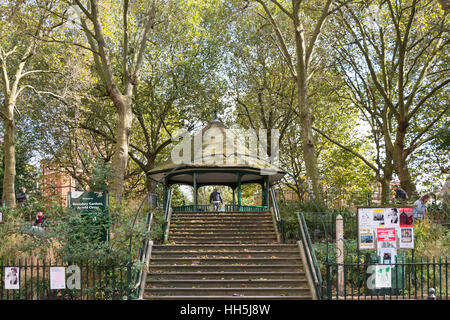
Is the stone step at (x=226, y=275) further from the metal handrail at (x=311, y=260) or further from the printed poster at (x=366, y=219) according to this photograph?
the printed poster at (x=366, y=219)

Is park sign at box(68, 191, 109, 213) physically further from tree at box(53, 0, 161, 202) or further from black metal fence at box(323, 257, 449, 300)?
black metal fence at box(323, 257, 449, 300)

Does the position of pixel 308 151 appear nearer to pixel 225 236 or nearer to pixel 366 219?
pixel 225 236

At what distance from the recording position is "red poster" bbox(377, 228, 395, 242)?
11586mm

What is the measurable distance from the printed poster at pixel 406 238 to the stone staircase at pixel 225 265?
9.28 ft

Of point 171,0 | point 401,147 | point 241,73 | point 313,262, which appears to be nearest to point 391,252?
point 313,262

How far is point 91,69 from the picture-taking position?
27.3 metres

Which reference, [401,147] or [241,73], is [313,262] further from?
[241,73]

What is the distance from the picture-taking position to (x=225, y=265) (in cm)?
1412

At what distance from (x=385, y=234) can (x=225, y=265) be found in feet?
16.3

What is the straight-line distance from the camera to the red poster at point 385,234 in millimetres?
11586

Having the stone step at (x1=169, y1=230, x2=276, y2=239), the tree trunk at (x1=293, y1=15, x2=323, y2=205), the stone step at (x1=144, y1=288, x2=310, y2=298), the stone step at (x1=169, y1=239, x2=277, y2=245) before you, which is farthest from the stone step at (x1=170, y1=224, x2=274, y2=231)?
the stone step at (x1=144, y1=288, x2=310, y2=298)

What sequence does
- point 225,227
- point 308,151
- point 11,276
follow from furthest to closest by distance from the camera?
point 308,151, point 225,227, point 11,276

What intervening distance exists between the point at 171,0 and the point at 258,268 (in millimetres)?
14038

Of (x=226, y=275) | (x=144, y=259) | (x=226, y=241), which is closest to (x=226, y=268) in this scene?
(x=226, y=275)
